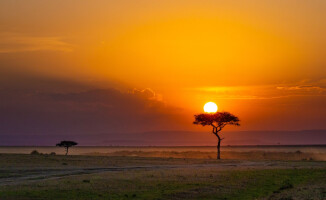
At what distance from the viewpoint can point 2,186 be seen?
39906mm

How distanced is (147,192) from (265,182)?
48.3 ft

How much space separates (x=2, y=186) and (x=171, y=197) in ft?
49.6

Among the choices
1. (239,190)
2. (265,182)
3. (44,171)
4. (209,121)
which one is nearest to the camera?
(239,190)

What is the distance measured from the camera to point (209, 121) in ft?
356

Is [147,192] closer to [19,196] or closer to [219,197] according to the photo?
[219,197]

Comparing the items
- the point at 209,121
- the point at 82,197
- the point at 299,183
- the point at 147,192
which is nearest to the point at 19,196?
the point at 82,197

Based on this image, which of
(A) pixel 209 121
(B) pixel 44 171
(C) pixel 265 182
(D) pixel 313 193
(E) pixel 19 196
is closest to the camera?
(E) pixel 19 196

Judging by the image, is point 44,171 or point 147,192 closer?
point 147,192

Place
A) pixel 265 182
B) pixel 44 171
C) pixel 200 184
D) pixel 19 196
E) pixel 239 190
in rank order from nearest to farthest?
pixel 19 196 → pixel 239 190 → pixel 200 184 → pixel 265 182 → pixel 44 171

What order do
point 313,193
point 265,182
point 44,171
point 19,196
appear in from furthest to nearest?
point 44,171, point 265,182, point 313,193, point 19,196

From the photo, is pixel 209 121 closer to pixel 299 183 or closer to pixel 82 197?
pixel 299 183

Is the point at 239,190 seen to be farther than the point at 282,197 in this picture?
Yes

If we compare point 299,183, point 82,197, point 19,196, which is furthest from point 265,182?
point 19,196

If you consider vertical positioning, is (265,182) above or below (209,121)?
below
